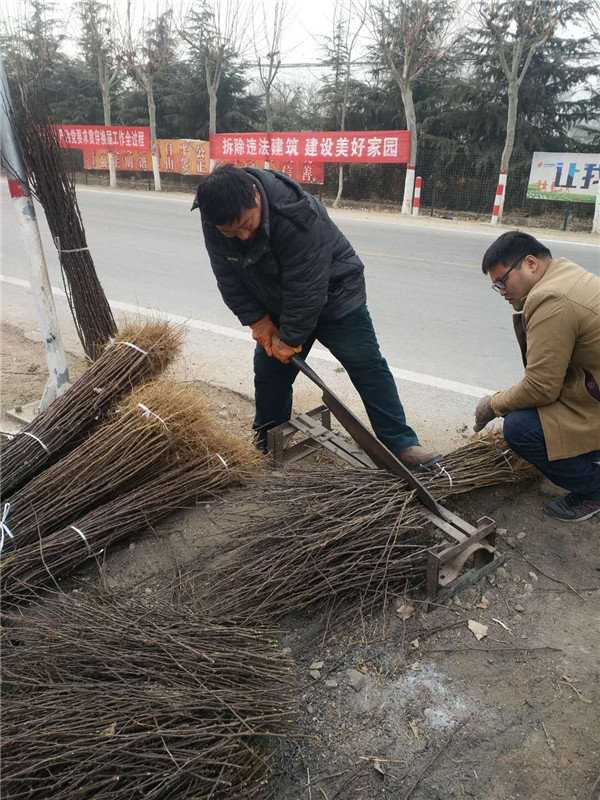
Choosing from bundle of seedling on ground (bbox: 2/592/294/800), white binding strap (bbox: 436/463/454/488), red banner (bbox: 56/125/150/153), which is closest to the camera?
bundle of seedling on ground (bbox: 2/592/294/800)

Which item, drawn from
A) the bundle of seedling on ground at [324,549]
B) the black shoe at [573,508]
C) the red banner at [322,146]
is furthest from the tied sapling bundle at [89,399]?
the red banner at [322,146]

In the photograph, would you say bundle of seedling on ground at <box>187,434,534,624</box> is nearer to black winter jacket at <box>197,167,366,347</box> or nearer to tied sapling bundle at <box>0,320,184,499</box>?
black winter jacket at <box>197,167,366,347</box>

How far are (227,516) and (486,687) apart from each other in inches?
52.8

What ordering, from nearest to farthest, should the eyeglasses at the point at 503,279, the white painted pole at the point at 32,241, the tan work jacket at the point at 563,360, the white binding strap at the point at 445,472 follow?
the tan work jacket at the point at 563,360 < the eyeglasses at the point at 503,279 < the white binding strap at the point at 445,472 < the white painted pole at the point at 32,241

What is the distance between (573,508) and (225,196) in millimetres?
2110

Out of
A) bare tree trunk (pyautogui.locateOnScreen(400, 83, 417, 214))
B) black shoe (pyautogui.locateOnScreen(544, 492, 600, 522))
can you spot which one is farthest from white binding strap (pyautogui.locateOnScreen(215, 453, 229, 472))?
bare tree trunk (pyautogui.locateOnScreen(400, 83, 417, 214))

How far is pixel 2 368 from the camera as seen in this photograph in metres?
4.58

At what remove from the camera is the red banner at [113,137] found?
73.0 feet

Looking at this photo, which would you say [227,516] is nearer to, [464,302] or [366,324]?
[366,324]

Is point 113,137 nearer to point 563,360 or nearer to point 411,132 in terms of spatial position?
point 411,132

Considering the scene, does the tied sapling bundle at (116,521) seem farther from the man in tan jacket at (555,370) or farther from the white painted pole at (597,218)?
the white painted pole at (597,218)

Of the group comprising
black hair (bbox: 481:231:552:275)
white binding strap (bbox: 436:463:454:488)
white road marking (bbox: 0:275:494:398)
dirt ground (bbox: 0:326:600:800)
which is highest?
black hair (bbox: 481:231:552:275)

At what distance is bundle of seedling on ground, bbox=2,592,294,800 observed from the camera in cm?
148

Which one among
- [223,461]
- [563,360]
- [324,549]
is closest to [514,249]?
[563,360]
